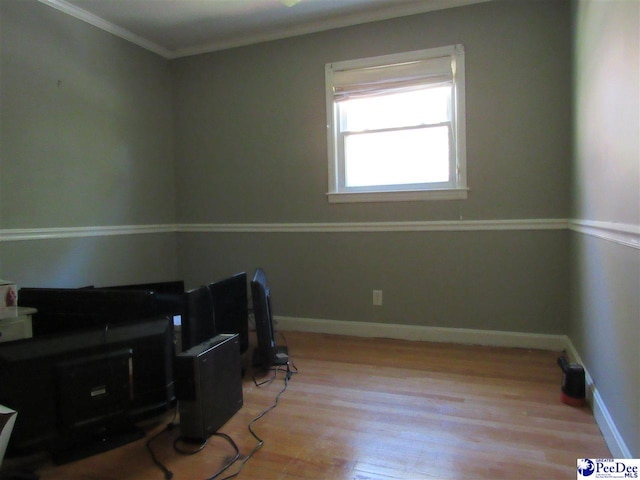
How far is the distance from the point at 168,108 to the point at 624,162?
3639 millimetres

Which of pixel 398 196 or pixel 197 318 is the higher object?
pixel 398 196

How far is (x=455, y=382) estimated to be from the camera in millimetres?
2393

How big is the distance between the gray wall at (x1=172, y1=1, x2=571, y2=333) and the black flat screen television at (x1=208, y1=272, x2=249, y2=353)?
2.67ft

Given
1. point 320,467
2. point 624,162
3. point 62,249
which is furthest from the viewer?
point 62,249

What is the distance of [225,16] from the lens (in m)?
3.16

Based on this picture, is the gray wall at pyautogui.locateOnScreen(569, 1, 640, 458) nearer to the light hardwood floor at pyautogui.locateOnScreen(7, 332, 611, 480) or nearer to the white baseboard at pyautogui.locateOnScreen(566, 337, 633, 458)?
the white baseboard at pyautogui.locateOnScreen(566, 337, 633, 458)

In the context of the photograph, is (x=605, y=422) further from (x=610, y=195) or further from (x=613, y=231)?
(x=610, y=195)

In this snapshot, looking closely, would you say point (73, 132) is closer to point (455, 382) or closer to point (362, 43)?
point (362, 43)

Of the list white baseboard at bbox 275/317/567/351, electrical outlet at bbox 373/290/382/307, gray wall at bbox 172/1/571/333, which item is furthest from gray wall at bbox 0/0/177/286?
electrical outlet at bbox 373/290/382/307

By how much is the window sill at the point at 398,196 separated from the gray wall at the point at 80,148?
171 cm

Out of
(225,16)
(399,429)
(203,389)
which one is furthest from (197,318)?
(225,16)

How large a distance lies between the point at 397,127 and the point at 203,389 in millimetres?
2364

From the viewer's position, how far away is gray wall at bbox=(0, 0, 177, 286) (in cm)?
261

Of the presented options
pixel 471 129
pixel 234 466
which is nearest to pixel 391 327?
pixel 471 129
